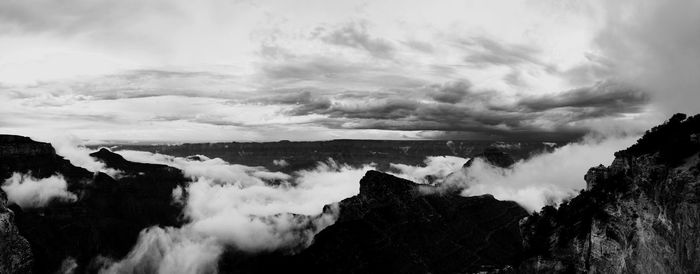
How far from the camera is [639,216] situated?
119 m

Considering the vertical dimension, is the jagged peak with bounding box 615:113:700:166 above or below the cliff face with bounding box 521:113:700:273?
above

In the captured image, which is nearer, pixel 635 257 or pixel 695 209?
pixel 695 209

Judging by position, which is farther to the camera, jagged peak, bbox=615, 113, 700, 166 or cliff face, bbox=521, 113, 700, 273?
jagged peak, bbox=615, 113, 700, 166

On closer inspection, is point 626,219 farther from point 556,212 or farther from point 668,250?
point 556,212

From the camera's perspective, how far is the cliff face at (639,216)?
98.9 metres

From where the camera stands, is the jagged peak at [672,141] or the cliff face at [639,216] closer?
the cliff face at [639,216]

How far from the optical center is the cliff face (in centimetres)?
9894

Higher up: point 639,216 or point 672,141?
point 672,141

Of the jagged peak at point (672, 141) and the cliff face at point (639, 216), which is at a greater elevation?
the jagged peak at point (672, 141)

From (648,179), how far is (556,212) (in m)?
77.3

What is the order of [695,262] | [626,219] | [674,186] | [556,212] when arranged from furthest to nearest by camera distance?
[556,212], [626,219], [674,186], [695,262]

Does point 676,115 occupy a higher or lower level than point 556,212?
higher

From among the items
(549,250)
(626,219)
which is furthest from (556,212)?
(626,219)

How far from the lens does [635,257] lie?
390 ft
